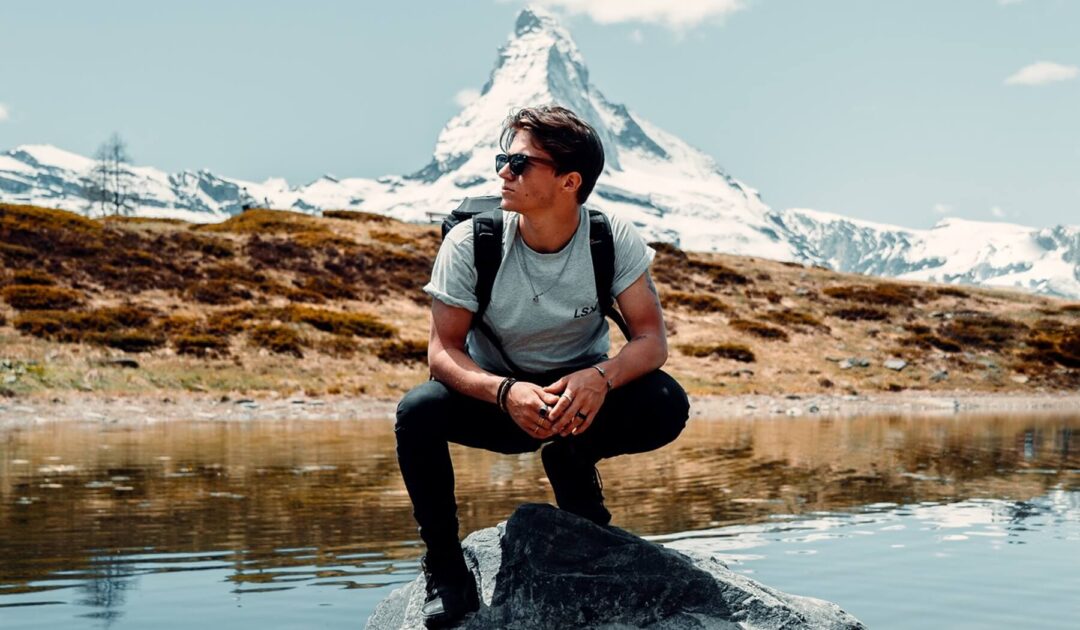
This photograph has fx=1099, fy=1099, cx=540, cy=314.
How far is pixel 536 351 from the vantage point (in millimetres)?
4508

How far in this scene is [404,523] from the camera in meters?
8.66

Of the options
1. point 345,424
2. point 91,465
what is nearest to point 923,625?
point 91,465

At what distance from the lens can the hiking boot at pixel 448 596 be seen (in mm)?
4281

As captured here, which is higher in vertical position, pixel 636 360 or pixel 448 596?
pixel 636 360

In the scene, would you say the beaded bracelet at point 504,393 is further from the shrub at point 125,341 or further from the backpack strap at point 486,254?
the shrub at point 125,341

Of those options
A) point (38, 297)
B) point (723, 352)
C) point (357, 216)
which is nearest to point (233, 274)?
point (38, 297)

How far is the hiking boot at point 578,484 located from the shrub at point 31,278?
29932mm

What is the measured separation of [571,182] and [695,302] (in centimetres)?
3792

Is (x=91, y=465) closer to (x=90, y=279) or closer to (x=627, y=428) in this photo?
(x=627, y=428)

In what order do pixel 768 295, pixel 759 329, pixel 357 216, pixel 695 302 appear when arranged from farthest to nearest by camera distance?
pixel 357 216 < pixel 768 295 < pixel 695 302 < pixel 759 329

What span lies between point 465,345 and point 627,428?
2.51 feet

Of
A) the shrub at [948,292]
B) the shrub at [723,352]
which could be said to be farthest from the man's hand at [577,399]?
the shrub at [948,292]

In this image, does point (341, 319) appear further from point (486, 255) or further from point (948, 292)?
point (948, 292)

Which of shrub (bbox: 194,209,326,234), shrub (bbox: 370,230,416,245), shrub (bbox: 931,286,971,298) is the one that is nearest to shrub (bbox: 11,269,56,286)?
shrub (bbox: 194,209,326,234)
